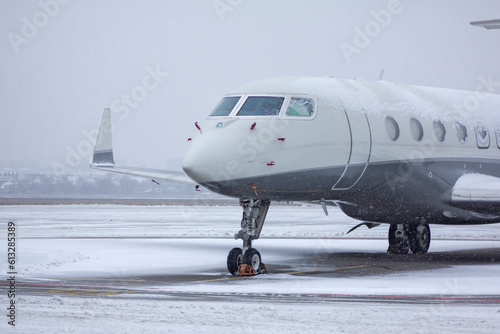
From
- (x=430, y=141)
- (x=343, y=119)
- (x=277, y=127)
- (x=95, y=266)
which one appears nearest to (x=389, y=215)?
(x=430, y=141)

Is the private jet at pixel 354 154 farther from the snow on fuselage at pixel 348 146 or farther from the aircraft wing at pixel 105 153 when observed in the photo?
the aircraft wing at pixel 105 153

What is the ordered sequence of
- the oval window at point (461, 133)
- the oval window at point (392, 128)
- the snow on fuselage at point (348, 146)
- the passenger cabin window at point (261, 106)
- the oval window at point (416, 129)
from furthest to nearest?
the oval window at point (461, 133) → the oval window at point (416, 129) → the oval window at point (392, 128) → the passenger cabin window at point (261, 106) → the snow on fuselage at point (348, 146)

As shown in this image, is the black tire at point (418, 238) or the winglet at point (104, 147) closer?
the black tire at point (418, 238)

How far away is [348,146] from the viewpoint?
17.2 meters

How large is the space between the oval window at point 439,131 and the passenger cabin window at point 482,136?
146cm

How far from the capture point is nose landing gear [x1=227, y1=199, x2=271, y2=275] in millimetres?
16250

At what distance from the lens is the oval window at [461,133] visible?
20.3 m

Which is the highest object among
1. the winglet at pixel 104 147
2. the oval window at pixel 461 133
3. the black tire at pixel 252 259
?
the oval window at pixel 461 133

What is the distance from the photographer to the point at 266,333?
9.08 metres

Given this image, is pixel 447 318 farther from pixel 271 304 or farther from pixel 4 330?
pixel 4 330

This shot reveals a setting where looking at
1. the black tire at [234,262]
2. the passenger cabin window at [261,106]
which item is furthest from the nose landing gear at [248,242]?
the passenger cabin window at [261,106]

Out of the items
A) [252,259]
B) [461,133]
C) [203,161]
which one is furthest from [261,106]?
[461,133]

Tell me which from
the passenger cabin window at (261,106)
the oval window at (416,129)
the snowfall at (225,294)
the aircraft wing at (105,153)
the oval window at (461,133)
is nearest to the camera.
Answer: the snowfall at (225,294)

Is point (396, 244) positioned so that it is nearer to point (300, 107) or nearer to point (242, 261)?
point (300, 107)
